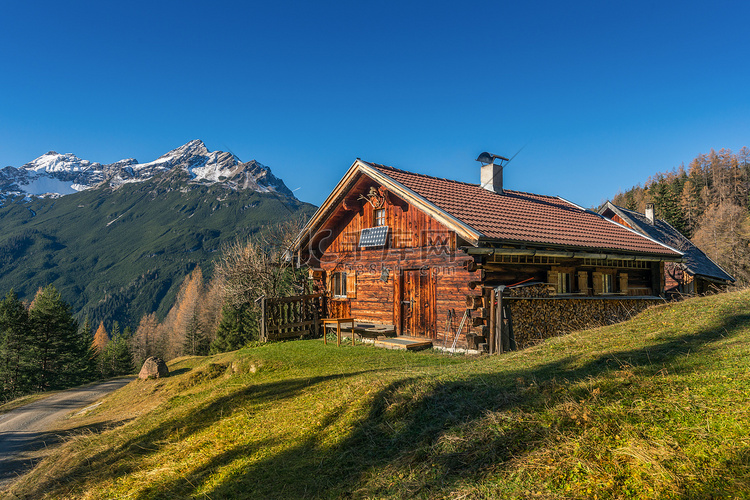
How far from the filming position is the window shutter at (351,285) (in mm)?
16656

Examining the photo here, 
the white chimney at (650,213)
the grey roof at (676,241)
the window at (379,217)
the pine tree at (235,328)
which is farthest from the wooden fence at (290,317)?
the white chimney at (650,213)

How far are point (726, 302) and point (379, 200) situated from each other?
10.5 meters

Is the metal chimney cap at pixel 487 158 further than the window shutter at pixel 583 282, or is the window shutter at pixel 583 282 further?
the metal chimney cap at pixel 487 158

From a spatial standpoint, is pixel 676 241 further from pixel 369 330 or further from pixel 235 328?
pixel 235 328

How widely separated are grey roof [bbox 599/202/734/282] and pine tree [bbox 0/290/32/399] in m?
42.4

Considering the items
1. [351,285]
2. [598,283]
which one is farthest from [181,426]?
[598,283]

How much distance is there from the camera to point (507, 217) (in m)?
14.3

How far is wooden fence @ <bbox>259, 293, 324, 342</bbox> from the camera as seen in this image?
16.6 m

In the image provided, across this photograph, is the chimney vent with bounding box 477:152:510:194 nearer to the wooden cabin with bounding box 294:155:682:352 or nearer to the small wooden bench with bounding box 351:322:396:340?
the wooden cabin with bounding box 294:155:682:352

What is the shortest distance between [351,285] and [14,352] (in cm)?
3033

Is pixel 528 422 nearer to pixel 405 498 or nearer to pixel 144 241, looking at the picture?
pixel 405 498

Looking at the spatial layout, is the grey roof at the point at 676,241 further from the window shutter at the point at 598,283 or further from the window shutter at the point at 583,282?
the window shutter at the point at 583,282

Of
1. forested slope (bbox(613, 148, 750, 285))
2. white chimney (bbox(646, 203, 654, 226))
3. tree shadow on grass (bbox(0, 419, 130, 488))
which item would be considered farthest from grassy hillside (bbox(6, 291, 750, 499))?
forested slope (bbox(613, 148, 750, 285))

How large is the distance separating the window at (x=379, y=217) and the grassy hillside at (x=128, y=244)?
9400 centimetres
